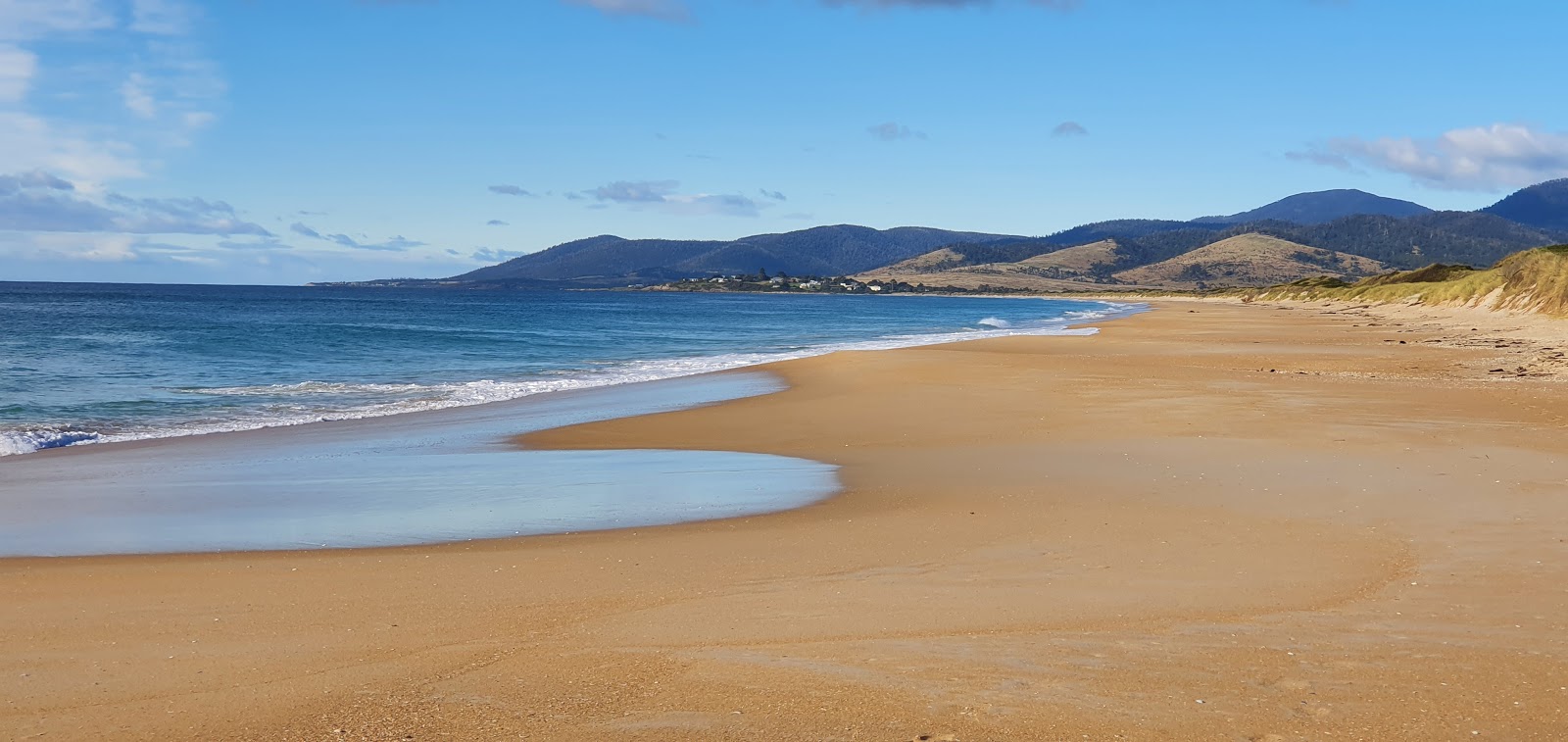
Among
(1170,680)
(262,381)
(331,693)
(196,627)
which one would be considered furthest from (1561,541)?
(262,381)

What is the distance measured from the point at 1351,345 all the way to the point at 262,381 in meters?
31.5

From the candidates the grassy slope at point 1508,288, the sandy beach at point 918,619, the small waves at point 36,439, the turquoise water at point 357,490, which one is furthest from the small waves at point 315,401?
the grassy slope at point 1508,288

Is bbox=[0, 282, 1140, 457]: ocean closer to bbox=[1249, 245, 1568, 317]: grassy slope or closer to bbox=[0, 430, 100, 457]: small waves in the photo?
bbox=[0, 430, 100, 457]: small waves

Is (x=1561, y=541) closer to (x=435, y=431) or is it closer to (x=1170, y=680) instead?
(x=1170, y=680)

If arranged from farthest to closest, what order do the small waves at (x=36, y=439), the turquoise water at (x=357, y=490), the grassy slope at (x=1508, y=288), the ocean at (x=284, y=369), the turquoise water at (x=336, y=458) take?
1. the grassy slope at (x=1508, y=288)
2. the ocean at (x=284, y=369)
3. the small waves at (x=36, y=439)
4. the turquoise water at (x=336, y=458)
5. the turquoise water at (x=357, y=490)

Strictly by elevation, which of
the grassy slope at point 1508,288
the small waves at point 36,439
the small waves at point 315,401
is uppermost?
the grassy slope at point 1508,288

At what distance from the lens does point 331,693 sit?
5379mm

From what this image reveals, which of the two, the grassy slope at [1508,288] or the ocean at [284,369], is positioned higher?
the grassy slope at [1508,288]

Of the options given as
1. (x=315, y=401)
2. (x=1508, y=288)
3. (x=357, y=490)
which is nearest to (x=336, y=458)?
(x=357, y=490)

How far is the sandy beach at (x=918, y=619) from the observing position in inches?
200

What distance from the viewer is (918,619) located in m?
6.62

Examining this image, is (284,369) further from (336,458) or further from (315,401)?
(336,458)

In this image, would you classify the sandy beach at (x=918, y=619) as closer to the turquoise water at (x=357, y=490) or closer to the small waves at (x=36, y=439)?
the turquoise water at (x=357, y=490)

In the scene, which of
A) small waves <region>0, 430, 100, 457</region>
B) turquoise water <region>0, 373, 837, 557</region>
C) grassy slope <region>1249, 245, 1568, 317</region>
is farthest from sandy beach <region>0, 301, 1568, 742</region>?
grassy slope <region>1249, 245, 1568, 317</region>
